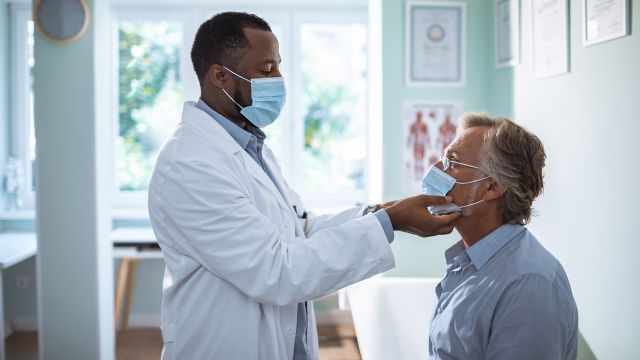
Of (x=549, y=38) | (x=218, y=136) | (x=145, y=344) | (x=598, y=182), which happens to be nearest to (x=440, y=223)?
(x=218, y=136)

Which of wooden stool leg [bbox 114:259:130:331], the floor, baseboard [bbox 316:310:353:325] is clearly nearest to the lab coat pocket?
the floor

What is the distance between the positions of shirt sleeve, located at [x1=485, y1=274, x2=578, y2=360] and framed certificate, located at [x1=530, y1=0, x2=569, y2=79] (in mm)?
1039

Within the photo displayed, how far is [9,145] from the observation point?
4.05 meters

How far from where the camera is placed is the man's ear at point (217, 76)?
4.46 ft

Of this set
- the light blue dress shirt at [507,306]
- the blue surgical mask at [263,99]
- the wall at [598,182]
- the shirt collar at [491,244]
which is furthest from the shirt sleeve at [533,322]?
the blue surgical mask at [263,99]

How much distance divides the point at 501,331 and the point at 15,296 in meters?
3.75

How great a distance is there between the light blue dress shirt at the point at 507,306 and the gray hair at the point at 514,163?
7cm

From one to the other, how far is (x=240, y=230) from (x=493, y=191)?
64cm

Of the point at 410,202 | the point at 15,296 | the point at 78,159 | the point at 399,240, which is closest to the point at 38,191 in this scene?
the point at 78,159

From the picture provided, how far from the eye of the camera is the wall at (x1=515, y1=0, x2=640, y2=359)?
160 cm

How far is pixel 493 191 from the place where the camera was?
4.50 ft

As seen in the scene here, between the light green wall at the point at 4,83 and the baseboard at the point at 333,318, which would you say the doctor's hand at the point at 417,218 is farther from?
the light green wall at the point at 4,83

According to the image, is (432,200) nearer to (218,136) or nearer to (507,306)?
(507,306)

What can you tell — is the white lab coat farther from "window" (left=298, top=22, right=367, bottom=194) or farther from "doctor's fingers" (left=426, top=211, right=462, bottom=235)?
"window" (left=298, top=22, right=367, bottom=194)
